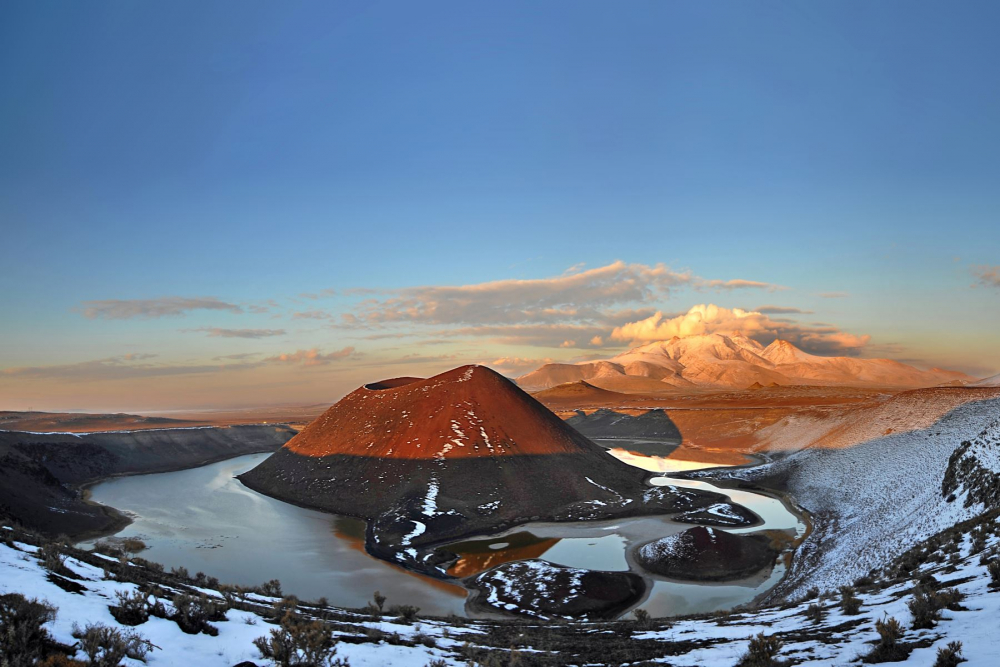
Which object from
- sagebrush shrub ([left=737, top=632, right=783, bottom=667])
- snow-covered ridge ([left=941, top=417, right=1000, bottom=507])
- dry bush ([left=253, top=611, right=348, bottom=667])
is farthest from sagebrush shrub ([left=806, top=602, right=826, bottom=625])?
snow-covered ridge ([left=941, top=417, right=1000, bottom=507])

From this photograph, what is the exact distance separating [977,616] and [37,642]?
14814 millimetres

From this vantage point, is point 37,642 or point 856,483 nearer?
point 37,642

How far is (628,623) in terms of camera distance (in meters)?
18.1

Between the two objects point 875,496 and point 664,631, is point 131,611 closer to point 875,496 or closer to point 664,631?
point 664,631

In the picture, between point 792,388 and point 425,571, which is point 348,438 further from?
point 792,388

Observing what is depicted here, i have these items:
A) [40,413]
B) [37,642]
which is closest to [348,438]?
[37,642]

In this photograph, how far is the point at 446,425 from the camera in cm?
5088

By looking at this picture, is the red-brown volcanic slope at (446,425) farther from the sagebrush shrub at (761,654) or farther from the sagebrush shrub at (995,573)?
the sagebrush shrub at (995,573)

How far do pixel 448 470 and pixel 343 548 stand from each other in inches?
467

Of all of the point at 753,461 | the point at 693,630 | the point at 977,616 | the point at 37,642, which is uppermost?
the point at 37,642

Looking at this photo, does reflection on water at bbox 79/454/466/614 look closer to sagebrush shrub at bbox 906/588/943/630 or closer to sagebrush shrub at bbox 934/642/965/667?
sagebrush shrub at bbox 906/588/943/630

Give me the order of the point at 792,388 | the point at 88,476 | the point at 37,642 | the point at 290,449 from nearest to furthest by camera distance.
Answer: the point at 37,642 < the point at 290,449 < the point at 88,476 < the point at 792,388

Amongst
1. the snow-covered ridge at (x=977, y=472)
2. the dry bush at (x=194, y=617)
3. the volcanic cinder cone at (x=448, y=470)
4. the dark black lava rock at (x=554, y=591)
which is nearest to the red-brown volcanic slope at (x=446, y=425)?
the volcanic cinder cone at (x=448, y=470)

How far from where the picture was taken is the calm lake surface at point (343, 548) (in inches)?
1061
